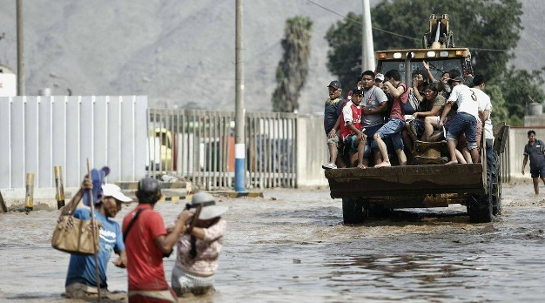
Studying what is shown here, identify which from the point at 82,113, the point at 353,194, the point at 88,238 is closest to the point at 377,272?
the point at 88,238

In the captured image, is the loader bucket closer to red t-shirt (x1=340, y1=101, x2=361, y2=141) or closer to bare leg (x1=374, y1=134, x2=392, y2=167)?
bare leg (x1=374, y1=134, x2=392, y2=167)

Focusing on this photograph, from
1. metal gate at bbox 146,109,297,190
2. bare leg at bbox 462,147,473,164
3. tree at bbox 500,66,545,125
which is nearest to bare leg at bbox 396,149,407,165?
bare leg at bbox 462,147,473,164

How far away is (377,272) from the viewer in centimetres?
1343

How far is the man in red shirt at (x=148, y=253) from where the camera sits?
32.8 ft

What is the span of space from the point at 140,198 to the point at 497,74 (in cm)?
7661

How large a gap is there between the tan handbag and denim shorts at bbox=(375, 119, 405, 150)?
28.5ft

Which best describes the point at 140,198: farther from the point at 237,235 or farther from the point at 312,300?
the point at 237,235

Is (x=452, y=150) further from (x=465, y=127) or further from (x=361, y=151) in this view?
(x=361, y=151)

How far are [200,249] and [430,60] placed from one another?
11519mm

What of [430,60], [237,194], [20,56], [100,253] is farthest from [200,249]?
[20,56]

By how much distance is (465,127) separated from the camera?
18.3m

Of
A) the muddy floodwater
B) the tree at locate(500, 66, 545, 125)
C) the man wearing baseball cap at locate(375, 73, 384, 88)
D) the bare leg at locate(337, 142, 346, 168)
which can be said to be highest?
the tree at locate(500, 66, 545, 125)

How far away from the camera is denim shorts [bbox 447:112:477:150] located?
59.8 feet

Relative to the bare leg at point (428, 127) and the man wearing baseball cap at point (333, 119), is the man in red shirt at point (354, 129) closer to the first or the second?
the man wearing baseball cap at point (333, 119)
